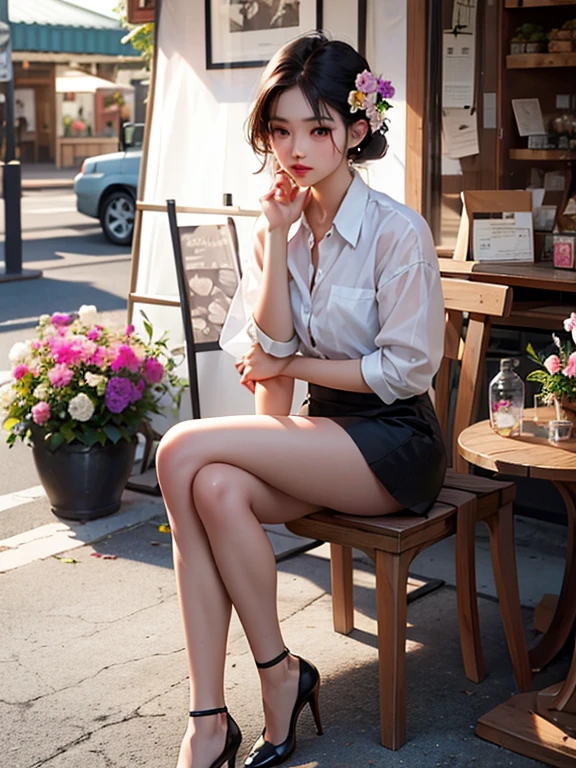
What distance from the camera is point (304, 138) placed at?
2.75 meters

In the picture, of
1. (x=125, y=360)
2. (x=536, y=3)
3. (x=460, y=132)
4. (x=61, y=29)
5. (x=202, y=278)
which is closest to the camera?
(x=536, y=3)

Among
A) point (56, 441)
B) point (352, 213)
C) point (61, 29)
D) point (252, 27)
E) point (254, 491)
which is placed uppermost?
point (61, 29)

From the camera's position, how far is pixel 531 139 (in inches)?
172

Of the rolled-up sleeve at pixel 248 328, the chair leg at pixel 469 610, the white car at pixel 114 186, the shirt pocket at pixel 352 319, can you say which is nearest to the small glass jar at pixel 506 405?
the chair leg at pixel 469 610

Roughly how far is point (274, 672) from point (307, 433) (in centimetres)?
57

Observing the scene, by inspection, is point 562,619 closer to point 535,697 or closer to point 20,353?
point 535,697

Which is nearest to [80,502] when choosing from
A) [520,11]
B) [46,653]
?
[46,653]

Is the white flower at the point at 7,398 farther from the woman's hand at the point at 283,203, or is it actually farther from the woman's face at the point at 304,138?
the woman's face at the point at 304,138

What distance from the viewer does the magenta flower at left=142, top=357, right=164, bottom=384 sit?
14.8 ft

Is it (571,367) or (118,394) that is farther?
(118,394)

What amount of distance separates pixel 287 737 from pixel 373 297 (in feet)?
3.55

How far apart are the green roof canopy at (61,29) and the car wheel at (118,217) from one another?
10827 mm

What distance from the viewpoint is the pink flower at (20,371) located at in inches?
174

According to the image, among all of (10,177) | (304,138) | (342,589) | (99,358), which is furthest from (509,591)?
(10,177)
